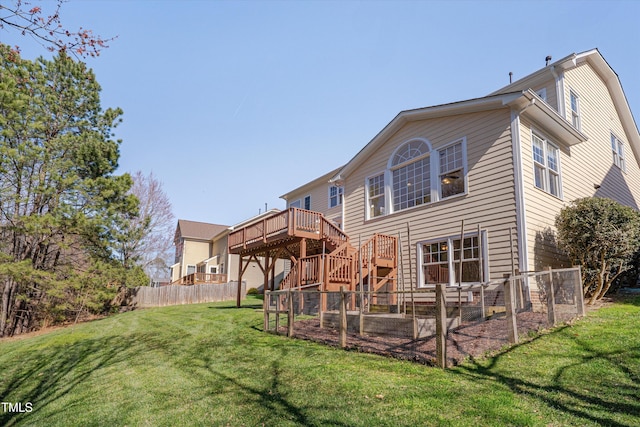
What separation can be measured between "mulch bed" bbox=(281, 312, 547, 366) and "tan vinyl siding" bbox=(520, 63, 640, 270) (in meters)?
2.59

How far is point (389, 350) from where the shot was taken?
6539 mm

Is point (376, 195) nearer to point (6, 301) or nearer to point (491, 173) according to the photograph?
point (491, 173)

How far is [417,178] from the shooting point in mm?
12711

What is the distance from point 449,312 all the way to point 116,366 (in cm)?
749

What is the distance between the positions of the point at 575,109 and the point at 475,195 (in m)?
5.72

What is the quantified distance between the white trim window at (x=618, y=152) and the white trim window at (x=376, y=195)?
955 cm

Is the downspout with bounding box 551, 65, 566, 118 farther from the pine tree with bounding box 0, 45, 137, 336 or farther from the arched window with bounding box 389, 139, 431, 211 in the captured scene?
the pine tree with bounding box 0, 45, 137, 336

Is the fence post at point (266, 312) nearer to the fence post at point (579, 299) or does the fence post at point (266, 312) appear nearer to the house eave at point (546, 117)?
the fence post at point (579, 299)

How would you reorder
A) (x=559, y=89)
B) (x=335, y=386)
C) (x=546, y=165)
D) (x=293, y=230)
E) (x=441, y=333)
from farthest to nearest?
(x=293, y=230) < (x=559, y=89) < (x=546, y=165) < (x=441, y=333) < (x=335, y=386)

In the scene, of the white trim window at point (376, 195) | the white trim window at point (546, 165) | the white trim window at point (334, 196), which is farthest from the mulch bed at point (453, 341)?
the white trim window at point (334, 196)

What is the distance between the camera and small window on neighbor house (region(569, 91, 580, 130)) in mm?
12797

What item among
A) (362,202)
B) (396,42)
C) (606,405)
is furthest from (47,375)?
(396,42)

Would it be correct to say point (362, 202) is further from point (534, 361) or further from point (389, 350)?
Answer: point (534, 361)

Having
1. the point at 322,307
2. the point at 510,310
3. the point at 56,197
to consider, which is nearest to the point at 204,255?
the point at 56,197
